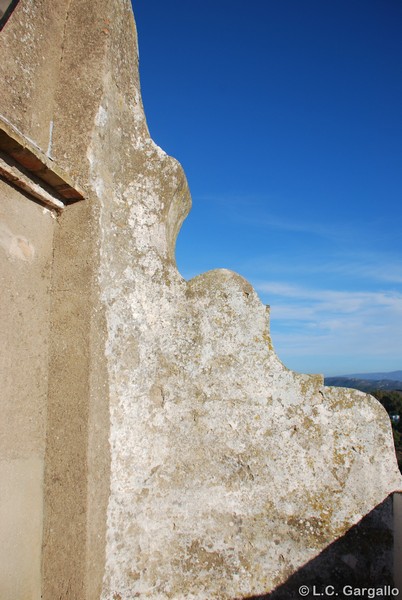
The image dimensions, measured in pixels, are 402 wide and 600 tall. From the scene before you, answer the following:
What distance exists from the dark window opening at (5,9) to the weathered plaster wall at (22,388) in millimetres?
1269

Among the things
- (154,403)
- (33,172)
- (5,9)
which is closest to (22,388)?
(154,403)

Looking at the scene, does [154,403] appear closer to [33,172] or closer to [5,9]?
[33,172]

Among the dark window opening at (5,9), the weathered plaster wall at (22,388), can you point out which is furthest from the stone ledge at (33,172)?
the dark window opening at (5,9)

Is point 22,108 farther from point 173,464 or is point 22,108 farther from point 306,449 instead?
point 306,449

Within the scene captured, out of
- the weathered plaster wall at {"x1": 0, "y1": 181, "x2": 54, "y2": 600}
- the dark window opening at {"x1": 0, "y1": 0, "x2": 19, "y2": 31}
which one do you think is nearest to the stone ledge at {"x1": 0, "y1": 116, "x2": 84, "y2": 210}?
the weathered plaster wall at {"x1": 0, "y1": 181, "x2": 54, "y2": 600}

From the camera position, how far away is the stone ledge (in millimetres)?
2283

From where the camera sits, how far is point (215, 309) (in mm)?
3131

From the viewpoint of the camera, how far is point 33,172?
102 inches

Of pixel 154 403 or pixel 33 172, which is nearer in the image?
pixel 33 172

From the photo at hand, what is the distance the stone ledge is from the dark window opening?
1008 mm

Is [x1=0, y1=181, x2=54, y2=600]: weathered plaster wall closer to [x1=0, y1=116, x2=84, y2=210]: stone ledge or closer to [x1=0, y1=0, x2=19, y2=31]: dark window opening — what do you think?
[x1=0, y1=116, x2=84, y2=210]: stone ledge

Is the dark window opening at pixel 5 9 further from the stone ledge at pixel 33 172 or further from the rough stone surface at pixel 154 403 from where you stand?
the stone ledge at pixel 33 172

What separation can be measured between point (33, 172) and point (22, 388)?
1303 millimetres

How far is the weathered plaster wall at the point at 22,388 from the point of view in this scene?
2.32 meters
